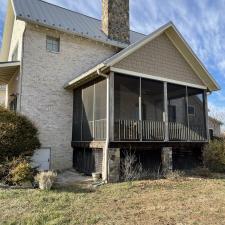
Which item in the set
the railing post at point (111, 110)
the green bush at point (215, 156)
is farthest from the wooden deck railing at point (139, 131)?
the green bush at point (215, 156)

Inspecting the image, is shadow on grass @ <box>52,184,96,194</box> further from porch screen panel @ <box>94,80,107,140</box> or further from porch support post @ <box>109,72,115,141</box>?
porch screen panel @ <box>94,80,107,140</box>

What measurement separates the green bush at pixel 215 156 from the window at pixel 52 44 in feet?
31.7

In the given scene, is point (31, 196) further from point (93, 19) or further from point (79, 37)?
point (93, 19)

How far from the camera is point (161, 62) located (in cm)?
1286

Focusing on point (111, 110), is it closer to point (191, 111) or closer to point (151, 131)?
point (151, 131)

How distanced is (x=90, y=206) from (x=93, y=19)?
14103 millimetres

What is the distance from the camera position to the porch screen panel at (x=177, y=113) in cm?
1297

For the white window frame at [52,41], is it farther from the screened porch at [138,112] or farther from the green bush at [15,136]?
the green bush at [15,136]

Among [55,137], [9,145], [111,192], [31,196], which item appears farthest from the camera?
[55,137]

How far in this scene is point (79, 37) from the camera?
1491 cm

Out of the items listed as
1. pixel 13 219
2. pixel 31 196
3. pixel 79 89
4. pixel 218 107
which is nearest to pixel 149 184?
pixel 31 196

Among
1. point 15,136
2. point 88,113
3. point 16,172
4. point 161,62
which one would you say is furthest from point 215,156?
point 15,136

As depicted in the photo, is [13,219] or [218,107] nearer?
[13,219]

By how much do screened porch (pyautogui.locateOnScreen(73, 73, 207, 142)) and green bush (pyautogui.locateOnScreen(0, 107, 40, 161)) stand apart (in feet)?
8.66
